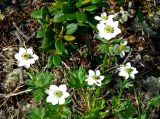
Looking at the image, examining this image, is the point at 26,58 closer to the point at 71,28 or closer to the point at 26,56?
the point at 26,56

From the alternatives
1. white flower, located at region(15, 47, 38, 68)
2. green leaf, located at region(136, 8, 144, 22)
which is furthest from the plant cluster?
green leaf, located at region(136, 8, 144, 22)

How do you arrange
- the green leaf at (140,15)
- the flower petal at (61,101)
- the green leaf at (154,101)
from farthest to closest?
the green leaf at (140,15) < the green leaf at (154,101) < the flower petal at (61,101)

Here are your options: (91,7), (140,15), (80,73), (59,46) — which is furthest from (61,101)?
(140,15)

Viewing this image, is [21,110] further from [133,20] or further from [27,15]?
[133,20]

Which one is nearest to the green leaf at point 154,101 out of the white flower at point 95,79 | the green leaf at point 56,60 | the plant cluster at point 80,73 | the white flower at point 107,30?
the plant cluster at point 80,73

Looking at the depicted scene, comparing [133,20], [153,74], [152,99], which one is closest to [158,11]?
[133,20]

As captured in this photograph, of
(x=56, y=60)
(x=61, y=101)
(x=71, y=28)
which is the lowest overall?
(x=61, y=101)

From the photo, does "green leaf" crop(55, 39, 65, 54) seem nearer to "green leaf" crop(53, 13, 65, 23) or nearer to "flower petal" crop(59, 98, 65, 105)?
"green leaf" crop(53, 13, 65, 23)

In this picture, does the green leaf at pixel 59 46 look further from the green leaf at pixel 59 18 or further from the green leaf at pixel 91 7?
the green leaf at pixel 91 7
